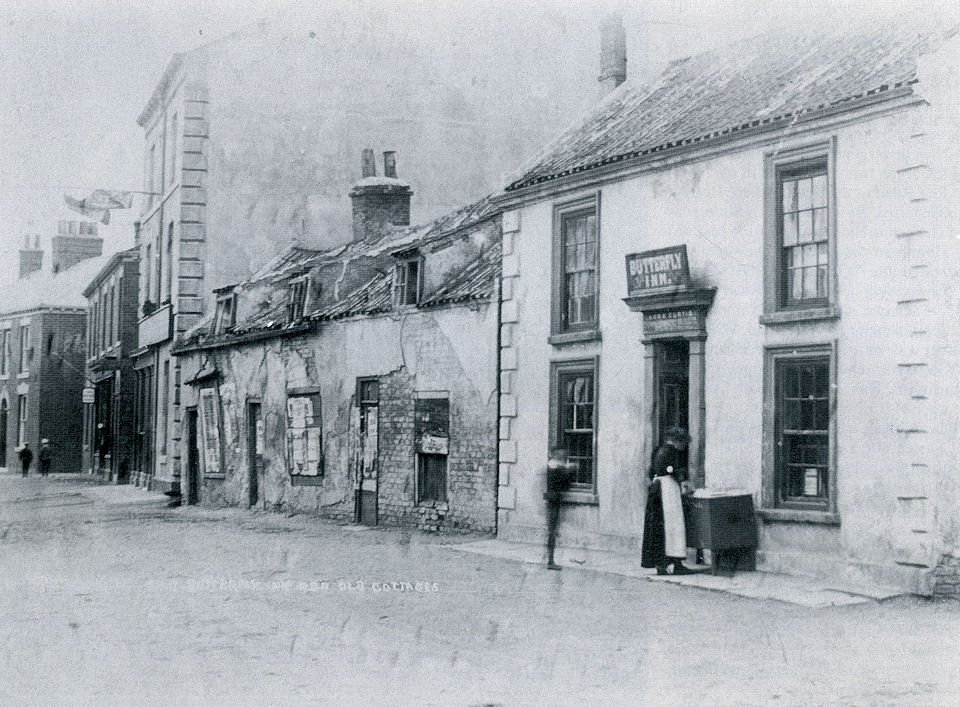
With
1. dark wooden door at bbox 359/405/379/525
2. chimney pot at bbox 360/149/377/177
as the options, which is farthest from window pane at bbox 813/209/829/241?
chimney pot at bbox 360/149/377/177

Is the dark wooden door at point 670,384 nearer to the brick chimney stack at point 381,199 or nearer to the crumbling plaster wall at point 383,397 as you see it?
the crumbling plaster wall at point 383,397

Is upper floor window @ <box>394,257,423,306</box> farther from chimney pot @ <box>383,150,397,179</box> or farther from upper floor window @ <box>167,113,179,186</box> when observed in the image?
upper floor window @ <box>167,113,179,186</box>

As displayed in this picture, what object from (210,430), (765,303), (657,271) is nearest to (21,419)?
(210,430)

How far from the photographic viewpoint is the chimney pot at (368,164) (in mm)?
27516

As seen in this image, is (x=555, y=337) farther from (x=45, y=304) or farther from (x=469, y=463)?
(x=45, y=304)

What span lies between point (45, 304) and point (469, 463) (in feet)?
118

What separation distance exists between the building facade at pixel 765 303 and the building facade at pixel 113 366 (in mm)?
22742

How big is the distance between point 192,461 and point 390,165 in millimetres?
8237

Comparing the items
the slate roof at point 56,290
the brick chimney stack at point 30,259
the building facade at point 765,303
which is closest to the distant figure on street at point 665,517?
the building facade at point 765,303

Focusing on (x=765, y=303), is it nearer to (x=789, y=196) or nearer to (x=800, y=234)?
(x=800, y=234)

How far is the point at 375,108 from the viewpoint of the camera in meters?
27.9

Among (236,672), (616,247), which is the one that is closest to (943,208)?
(616,247)

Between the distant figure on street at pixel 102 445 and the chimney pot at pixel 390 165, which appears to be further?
the distant figure on street at pixel 102 445

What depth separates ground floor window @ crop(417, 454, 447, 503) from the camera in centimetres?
1967
